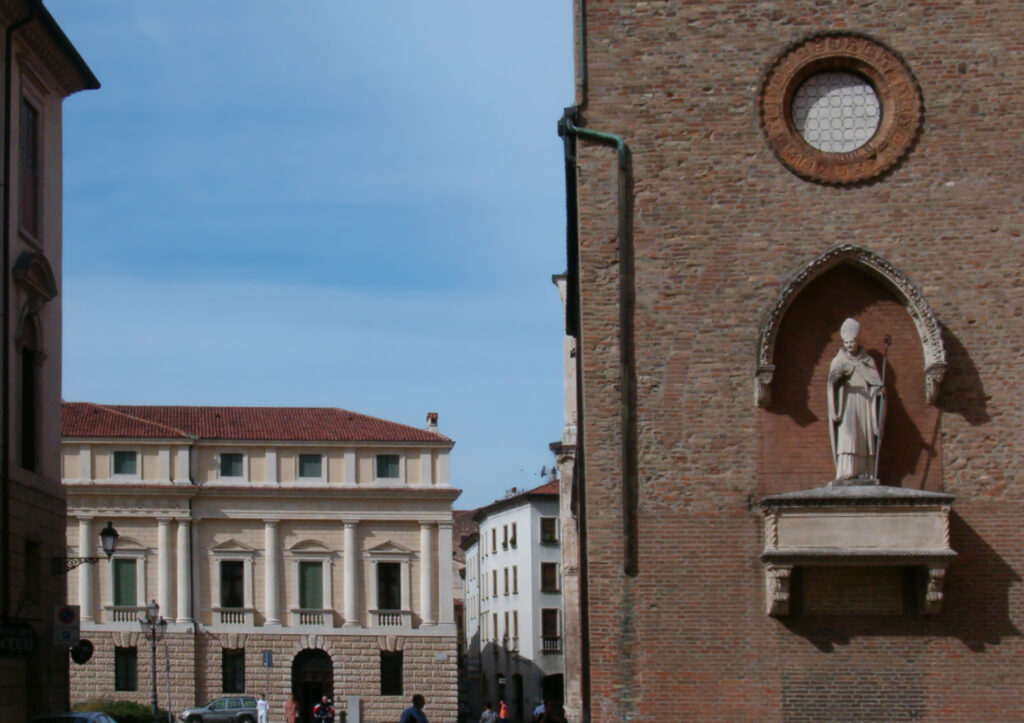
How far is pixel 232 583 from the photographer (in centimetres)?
6531

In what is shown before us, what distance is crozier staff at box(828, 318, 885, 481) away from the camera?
Answer: 17.8m

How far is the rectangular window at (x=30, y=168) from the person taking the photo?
25.5m

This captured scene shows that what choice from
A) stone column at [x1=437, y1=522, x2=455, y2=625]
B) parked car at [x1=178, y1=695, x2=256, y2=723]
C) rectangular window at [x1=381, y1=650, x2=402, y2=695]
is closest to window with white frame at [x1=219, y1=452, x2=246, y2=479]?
stone column at [x1=437, y1=522, x2=455, y2=625]

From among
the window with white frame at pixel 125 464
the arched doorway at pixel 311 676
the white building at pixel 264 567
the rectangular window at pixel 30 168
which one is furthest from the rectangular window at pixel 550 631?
the rectangular window at pixel 30 168

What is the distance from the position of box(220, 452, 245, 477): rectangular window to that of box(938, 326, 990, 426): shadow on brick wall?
50.8 metres

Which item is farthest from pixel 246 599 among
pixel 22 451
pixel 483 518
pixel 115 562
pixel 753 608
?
pixel 753 608

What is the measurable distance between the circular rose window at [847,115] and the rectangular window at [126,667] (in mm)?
51171

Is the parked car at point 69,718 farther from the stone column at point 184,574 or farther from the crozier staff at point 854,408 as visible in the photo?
the stone column at point 184,574

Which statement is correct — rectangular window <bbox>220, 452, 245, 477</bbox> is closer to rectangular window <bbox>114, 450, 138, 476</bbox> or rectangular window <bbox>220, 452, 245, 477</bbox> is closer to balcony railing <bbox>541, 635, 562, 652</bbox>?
rectangular window <bbox>114, 450, 138, 476</bbox>

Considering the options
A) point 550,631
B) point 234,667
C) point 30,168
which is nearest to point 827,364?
point 30,168

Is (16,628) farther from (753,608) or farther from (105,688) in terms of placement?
(105,688)

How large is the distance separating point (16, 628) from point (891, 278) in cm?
1174

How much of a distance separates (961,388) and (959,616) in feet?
8.19

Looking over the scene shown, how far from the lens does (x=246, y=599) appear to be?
64.8 meters
